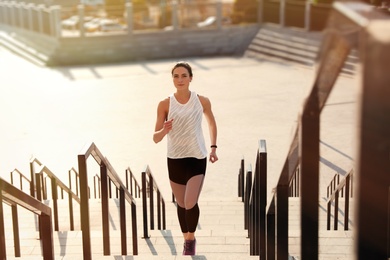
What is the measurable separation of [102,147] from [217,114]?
13.2ft

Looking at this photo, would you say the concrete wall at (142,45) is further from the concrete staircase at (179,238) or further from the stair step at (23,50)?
the concrete staircase at (179,238)

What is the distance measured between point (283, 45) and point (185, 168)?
20703 millimetres

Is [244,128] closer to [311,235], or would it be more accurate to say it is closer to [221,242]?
[221,242]

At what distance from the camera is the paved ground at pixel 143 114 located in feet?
42.8

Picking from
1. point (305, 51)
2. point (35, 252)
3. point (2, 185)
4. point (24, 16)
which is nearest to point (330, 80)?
point (2, 185)

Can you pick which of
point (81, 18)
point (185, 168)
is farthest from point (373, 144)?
point (81, 18)

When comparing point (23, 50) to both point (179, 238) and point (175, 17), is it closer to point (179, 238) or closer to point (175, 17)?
point (175, 17)

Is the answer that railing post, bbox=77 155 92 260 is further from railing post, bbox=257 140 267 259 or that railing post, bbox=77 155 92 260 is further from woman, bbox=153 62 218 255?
woman, bbox=153 62 218 255

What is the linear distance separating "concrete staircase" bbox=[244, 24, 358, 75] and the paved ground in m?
0.69

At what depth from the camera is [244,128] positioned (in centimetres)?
1570

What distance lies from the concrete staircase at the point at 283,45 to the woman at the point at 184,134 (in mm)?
18287

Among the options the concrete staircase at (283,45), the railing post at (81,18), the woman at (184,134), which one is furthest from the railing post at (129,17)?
the woman at (184,134)

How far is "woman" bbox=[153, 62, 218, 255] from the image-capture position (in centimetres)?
568

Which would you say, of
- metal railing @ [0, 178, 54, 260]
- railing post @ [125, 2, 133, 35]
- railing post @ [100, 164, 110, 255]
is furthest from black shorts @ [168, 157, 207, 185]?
railing post @ [125, 2, 133, 35]
